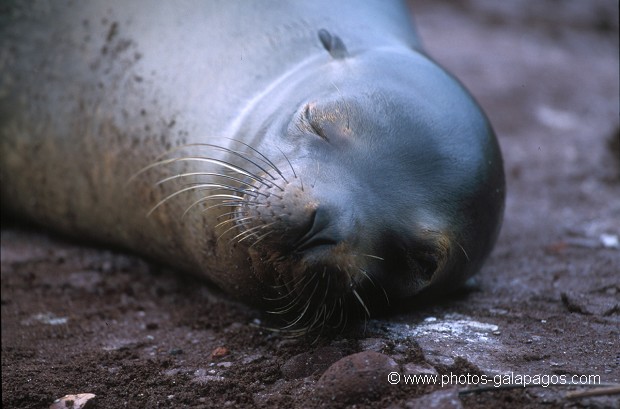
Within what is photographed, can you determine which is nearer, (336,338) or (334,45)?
(336,338)

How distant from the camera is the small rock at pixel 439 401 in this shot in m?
2.45

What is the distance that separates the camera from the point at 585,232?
194 inches

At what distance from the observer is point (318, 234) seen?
2.71 m

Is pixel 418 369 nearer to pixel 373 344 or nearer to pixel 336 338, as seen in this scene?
pixel 373 344

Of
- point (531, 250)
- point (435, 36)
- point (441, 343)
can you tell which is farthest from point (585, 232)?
point (435, 36)

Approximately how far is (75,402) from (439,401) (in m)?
1.21

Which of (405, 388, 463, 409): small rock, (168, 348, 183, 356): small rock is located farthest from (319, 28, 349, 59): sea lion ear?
(405, 388, 463, 409): small rock

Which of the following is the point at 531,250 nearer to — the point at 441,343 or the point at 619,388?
the point at 441,343

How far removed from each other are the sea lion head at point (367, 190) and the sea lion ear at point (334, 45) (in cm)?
4

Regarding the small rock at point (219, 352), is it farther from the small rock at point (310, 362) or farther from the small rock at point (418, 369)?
the small rock at point (418, 369)

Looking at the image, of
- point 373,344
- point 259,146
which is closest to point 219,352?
point 373,344

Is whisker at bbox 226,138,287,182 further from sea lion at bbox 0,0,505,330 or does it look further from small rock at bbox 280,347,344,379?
small rock at bbox 280,347,344,379

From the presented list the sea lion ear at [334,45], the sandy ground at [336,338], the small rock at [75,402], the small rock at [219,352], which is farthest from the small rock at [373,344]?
the sea lion ear at [334,45]

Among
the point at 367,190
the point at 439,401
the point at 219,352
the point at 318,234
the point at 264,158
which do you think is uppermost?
the point at 264,158
